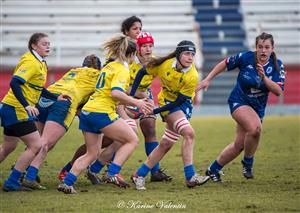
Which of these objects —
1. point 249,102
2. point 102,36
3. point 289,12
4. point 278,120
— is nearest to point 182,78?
point 249,102

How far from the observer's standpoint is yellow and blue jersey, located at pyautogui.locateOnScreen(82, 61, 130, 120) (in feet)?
25.2

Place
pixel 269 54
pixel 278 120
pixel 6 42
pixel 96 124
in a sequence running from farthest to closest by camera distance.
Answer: pixel 6 42 → pixel 278 120 → pixel 269 54 → pixel 96 124

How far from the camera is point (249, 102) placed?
9.06m

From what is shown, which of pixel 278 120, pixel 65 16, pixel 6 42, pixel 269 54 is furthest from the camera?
pixel 65 16

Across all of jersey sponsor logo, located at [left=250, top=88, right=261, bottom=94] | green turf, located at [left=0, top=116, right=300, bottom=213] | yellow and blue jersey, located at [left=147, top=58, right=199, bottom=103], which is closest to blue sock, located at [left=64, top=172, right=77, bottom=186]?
green turf, located at [left=0, top=116, right=300, bottom=213]

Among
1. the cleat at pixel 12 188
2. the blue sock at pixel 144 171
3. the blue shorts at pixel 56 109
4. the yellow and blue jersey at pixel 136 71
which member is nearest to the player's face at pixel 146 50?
the yellow and blue jersey at pixel 136 71

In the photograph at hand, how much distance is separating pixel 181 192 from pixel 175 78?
4.52 feet

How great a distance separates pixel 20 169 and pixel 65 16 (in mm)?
18838

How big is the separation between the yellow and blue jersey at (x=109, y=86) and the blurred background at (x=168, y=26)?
15.9 meters

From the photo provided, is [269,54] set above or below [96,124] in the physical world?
above

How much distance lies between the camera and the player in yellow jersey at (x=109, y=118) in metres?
7.65

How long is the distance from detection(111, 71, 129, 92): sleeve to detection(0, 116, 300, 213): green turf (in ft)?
3.88

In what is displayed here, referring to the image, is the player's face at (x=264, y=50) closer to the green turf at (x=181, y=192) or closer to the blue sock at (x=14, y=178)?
the green turf at (x=181, y=192)

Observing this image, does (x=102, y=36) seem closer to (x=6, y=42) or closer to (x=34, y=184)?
(x=6, y=42)
